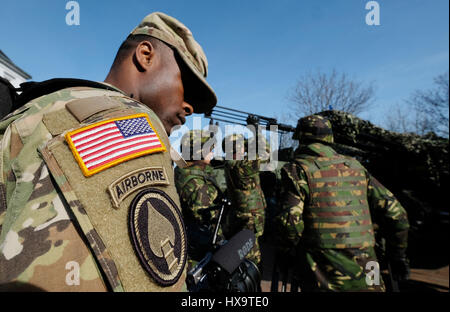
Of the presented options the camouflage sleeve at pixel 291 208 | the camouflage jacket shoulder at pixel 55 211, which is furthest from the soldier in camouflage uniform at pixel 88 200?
the camouflage sleeve at pixel 291 208

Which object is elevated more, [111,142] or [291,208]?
[111,142]

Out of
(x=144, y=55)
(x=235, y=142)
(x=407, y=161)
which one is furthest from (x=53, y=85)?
(x=407, y=161)

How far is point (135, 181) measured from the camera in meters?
0.71

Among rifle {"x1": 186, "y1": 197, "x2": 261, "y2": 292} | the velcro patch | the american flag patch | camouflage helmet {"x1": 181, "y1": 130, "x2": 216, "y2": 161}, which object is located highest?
camouflage helmet {"x1": 181, "y1": 130, "x2": 216, "y2": 161}

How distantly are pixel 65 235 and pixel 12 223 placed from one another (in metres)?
0.14

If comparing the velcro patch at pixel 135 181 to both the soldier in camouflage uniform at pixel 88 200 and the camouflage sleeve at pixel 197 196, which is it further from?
the camouflage sleeve at pixel 197 196

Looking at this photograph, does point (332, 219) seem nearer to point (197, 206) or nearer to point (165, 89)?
point (197, 206)

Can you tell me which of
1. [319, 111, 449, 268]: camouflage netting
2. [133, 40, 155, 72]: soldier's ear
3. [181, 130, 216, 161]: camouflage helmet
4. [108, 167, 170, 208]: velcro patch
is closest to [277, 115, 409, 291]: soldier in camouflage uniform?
[181, 130, 216, 161]: camouflage helmet

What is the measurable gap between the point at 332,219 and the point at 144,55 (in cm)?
283

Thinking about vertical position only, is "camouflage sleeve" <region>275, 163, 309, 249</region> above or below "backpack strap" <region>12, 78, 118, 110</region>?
below

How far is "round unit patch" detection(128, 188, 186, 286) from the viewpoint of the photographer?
0.66 meters

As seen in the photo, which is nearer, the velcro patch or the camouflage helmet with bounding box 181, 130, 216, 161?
the velcro patch

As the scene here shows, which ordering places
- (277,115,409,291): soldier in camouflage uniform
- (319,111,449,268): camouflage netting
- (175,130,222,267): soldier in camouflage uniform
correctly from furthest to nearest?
(319,111,449,268): camouflage netting < (175,130,222,267): soldier in camouflage uniform < (277,115,409,291): soldier in camouflage uniform

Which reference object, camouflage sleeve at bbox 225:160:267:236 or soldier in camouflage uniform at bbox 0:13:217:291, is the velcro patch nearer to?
soldier in camouflage uniform at bbox 0:13:217:291
